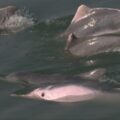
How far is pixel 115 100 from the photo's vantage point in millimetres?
9328

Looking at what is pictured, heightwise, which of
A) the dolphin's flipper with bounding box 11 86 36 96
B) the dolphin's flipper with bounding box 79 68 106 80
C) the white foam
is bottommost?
the dolphin's flipper with bounding box 11 86 36 96

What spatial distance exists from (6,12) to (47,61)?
379cm

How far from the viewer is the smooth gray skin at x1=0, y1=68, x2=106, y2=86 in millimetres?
10212

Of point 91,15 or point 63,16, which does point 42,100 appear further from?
point 63,16

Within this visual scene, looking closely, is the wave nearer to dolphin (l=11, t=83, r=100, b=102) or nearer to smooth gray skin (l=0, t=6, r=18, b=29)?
smooth gray skin (l=0, t=6, r=18, b=29)

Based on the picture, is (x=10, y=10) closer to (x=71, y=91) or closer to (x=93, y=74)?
(x=93, y=74)

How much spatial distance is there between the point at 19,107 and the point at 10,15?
5.82 metres

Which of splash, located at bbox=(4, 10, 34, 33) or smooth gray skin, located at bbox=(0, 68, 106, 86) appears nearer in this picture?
smooth gray skin, located at bbox=(0, 68, 106, 86)

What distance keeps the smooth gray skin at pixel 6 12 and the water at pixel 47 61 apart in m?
0.55

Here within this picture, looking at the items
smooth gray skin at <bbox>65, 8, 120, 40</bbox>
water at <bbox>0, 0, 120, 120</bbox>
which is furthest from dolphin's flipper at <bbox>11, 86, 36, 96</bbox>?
smooth gray skin at <bbox>65, 8, 120, 40</bbox>

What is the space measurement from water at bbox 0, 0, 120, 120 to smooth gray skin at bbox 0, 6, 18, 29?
0.55 m

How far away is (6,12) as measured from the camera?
15102mm

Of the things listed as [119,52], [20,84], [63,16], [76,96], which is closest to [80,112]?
[76,96]

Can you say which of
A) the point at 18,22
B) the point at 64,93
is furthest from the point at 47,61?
the point at 18,22
